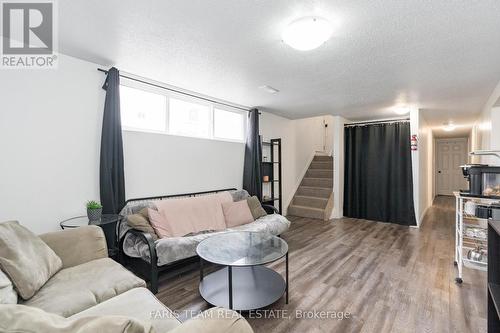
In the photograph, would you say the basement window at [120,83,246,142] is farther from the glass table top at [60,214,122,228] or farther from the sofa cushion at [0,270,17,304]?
the sofa cushion at [0,270,17,304]

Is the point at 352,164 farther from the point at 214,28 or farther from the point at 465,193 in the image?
the point at 214,28

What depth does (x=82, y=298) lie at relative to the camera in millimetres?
1436

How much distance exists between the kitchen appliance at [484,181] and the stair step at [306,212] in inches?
116

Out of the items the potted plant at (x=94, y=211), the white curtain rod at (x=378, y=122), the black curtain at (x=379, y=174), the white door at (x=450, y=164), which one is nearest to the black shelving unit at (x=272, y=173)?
the black curtain at (x=379, y=174)

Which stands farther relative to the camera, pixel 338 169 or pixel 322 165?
pixel 322 165

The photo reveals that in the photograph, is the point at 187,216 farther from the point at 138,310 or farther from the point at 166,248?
the point at 138,310

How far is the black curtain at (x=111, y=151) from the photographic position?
2592mm

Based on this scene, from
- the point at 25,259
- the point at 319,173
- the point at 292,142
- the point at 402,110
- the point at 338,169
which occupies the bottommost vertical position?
the point at 25,259

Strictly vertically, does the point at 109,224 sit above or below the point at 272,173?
below

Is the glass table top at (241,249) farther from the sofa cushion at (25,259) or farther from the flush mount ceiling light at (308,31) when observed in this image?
the flush mount ceiling light at (308,31)

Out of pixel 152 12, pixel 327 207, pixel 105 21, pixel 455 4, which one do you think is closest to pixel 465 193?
pixel 455 4

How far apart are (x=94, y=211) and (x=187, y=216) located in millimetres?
1015

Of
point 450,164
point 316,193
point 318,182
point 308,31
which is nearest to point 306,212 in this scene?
point 316,193

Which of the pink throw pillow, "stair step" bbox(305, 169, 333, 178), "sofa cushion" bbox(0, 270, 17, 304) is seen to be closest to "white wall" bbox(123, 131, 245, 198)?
the pink throw pillow
